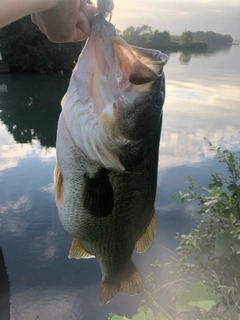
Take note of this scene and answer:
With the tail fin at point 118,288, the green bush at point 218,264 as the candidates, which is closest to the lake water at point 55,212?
the green bush at point 218,264

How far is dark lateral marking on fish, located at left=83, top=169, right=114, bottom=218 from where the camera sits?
3.58 feet

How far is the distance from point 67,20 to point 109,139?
1.34 ft

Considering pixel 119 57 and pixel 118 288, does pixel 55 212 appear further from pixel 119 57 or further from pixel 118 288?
pixel 119 57

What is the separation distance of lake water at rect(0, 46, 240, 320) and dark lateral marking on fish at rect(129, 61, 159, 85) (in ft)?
6.94

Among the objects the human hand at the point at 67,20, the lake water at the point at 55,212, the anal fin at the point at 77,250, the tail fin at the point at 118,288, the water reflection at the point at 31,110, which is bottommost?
the water reflection at the point at 31,110

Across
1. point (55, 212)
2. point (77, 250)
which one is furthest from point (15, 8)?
point (55, 212)

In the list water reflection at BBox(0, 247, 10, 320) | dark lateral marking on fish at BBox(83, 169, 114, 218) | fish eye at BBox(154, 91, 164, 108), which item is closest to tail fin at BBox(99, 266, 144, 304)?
dark lateral marking on fish at BBox(83, 169, 114, 218)

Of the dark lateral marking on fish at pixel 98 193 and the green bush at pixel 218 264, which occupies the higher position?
the dark lateral marking on fish at pixel 98 193

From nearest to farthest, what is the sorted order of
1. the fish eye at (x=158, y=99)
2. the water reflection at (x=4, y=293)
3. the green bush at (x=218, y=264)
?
the fish eye at (x=158, y=99) → the green bush at (x=218, y=264) → the water reflection at (x=4, y=293)

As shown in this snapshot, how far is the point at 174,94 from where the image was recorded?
11031 mm

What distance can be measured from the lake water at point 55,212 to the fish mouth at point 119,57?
212cm

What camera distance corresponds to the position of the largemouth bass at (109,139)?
3.30 ft

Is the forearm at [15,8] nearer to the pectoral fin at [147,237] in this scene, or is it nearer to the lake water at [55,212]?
the pectoral fin at [147,237]

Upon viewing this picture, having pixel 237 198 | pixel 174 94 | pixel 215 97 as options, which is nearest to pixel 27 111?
pixel 174 94
